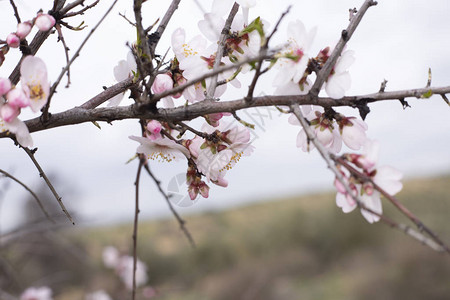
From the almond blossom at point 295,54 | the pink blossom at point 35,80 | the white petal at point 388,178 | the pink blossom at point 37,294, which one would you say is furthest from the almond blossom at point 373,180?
the pink blossom at point 37,294

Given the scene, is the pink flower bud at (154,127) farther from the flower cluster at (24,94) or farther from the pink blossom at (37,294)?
the pink blossom at (37,294)

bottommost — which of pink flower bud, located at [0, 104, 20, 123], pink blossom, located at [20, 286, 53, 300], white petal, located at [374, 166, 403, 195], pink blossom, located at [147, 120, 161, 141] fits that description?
pink blossom, located at [20, 286, 53, 300]

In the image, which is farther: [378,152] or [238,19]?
[238,19]

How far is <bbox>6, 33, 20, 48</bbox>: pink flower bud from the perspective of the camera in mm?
569

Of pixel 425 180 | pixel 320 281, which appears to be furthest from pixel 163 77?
pixel 425 180

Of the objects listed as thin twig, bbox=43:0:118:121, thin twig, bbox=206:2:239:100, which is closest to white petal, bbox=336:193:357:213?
thin twig, bbox=206:2:239:100

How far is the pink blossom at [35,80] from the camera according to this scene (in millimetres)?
498

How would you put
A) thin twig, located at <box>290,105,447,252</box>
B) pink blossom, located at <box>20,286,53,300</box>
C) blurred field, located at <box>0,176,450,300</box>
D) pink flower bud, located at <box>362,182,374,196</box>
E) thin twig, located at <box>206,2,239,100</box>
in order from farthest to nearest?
blurred field, located at <box>0,176,450,300</box> → pink blossom, located at <box>20,286,53,300</box> → thin twig, located at <box>206,2,239,100</box> → pink flower bud, located at <box>362,182,374,196</box> → thin twig, located at <box>290,105,447,252</box>

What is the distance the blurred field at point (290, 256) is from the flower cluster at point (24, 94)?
13.7 feet

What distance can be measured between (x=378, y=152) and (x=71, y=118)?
1.19ft

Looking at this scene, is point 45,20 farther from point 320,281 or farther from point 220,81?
point 320,281

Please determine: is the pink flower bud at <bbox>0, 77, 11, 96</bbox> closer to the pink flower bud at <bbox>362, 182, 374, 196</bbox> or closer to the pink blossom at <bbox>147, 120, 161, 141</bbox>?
the pink blossom at <bbox>147, 120, 161, 141</bbox>

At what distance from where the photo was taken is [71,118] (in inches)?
22.0

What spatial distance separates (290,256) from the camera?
22.1ft
